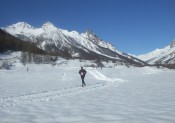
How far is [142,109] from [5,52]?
107 m

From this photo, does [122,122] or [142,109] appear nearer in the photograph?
[122,122]

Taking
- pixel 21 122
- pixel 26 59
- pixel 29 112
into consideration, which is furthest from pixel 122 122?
pixel 26 59

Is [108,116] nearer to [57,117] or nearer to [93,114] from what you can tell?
[93,114]

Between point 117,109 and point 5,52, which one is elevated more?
point 5,52

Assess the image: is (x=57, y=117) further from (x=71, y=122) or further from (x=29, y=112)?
(x=29, y=112)

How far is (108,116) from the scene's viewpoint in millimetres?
9859

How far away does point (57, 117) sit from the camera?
32.1ft

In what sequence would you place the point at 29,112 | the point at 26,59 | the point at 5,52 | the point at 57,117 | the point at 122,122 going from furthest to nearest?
1. the point at 5,52
2. the point at 26,59
3. the point at 29,112
4. the point at 57,117
5. the point at 122,122

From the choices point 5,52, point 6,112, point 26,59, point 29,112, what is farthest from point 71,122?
point 5,52

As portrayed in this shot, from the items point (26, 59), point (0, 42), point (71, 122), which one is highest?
point (0, 42)

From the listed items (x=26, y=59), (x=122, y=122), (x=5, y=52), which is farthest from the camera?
(x=5, y=52)

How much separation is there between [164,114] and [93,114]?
2.50 m

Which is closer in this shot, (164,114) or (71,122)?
(71,122)

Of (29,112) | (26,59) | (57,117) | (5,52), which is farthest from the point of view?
(5,52)
